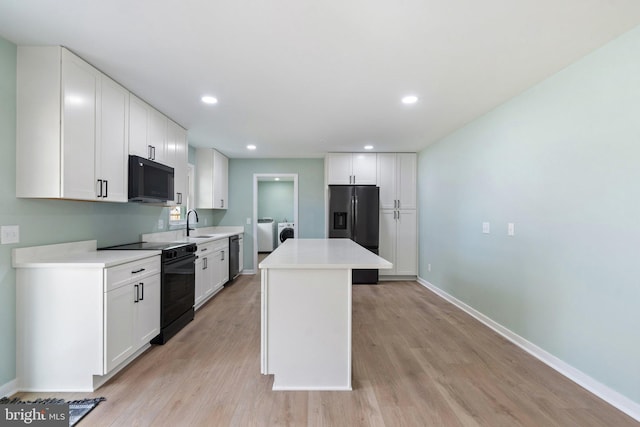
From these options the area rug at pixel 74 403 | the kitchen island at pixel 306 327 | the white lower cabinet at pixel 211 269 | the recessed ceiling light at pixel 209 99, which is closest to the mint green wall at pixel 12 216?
the area rug at pixel 74 403

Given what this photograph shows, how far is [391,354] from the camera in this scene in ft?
8.16

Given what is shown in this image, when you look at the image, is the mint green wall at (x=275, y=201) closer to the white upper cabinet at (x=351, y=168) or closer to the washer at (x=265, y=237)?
the washer at (x=265, y=237)

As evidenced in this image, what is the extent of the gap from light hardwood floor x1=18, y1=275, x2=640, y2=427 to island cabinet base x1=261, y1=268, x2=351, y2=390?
0.12 meters

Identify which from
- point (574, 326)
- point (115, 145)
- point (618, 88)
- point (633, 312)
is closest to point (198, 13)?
point (115, 145)

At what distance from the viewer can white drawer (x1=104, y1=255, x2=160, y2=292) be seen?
199 centimetres

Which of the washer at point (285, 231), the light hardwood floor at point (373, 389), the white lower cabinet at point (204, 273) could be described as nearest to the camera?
the light hardwood floor at point (373, 389)

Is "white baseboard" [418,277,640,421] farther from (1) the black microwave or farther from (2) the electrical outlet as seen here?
(2) the electrical outlet

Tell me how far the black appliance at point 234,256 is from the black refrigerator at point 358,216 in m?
1.70

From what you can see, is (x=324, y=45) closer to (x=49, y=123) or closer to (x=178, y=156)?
(x=49, y=123)

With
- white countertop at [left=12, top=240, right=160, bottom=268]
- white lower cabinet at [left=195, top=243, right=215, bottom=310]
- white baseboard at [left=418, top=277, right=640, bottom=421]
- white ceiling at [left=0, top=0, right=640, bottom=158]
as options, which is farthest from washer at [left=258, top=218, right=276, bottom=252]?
white baseboard at [left=418, top=277, right=640, bottom=421]

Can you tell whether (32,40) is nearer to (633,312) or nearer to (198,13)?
(198,13)

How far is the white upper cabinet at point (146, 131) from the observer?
106 inches

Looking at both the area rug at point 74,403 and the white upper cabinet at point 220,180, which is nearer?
the area rug at point 74,403

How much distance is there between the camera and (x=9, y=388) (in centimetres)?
188
